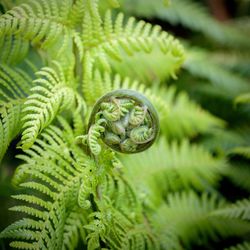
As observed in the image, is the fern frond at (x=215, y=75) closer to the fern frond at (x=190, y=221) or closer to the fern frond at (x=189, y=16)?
the fern frond at (x=189, y=16)

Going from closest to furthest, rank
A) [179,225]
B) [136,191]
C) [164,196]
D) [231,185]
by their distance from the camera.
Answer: [136,191], [179,225], [164,196], [231,185]

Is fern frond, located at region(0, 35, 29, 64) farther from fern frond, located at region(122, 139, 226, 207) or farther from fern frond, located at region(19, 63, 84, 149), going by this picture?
fern frond, located at region(122, 139, 226, 207)

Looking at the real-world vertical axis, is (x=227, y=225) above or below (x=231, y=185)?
below

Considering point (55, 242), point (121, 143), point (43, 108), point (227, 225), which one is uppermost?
point (43, 108)

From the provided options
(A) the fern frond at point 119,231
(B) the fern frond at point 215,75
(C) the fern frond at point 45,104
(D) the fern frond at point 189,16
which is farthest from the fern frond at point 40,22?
(B) the fern frond at point 215,75

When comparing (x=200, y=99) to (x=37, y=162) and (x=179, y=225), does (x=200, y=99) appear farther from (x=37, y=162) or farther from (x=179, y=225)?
(x=37, y=162)

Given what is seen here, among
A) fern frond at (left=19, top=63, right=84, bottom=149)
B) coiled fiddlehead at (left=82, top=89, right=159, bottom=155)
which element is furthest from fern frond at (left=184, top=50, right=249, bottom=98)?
coiled fiddlehead at (left=82, top=89, right=159, bottom=155)

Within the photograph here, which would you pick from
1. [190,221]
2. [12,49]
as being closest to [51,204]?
[12,49]

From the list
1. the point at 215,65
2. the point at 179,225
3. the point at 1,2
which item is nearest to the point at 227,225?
the point at 179,225
